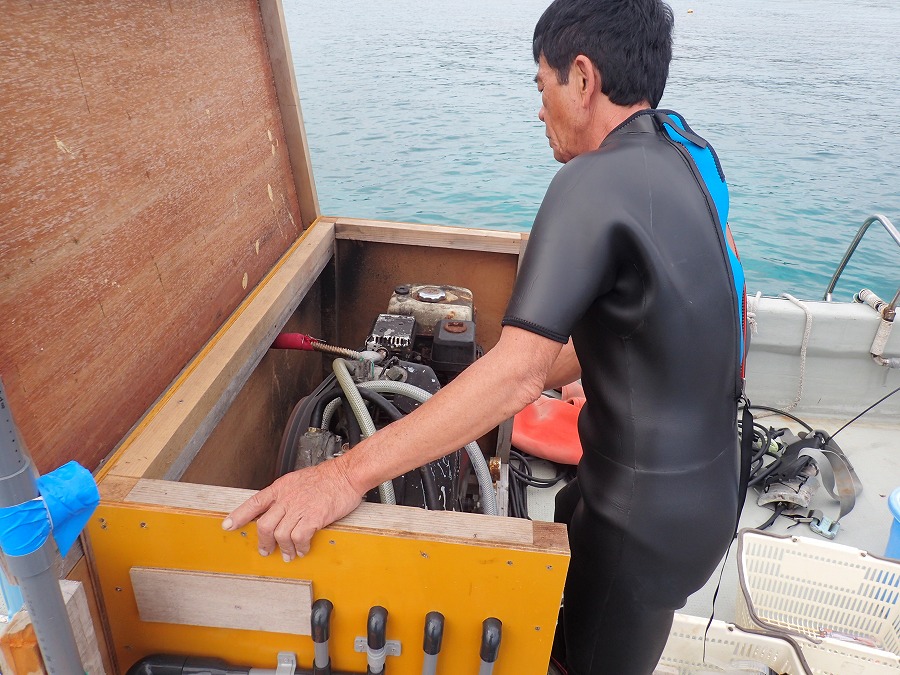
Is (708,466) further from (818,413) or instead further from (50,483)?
(818,413)

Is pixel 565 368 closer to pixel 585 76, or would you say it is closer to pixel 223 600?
pixel 585 76

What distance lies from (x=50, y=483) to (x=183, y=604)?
0.44 metres

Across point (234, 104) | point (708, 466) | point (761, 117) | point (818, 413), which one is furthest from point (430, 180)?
point (708, 466)

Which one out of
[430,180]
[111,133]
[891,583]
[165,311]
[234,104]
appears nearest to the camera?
[111,133]

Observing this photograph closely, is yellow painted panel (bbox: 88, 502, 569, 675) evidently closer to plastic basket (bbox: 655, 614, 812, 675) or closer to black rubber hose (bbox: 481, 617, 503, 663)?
black rubber hose (bbox: 481, 617, 503, 663)

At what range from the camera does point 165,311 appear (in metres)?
1.41

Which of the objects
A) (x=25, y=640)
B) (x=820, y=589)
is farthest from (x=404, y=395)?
(x=820, y=589)

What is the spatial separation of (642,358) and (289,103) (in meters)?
1.61

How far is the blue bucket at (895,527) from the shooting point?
222cm

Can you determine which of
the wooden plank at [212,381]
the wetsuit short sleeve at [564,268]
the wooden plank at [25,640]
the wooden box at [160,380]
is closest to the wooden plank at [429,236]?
the wooden plank at [212,381]

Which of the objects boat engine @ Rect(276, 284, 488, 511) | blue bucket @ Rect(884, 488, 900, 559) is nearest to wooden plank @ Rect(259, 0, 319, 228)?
boat engine @ Rect(276, 284, 488, 511)

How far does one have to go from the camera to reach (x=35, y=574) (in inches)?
27.0

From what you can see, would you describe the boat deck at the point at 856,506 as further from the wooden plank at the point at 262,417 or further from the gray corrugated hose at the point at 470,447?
the wooden plank at the point at 262,417

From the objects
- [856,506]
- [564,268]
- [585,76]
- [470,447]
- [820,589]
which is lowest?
[856,506]
